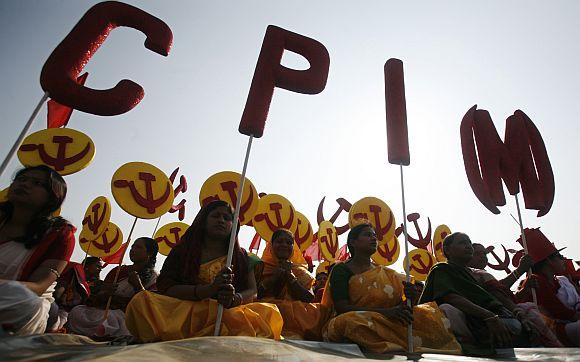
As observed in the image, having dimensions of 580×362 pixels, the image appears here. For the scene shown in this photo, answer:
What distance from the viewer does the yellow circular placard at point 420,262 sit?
34.2 feet

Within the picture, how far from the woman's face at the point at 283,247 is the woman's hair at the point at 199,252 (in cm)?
112

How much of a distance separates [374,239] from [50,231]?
2.60 metres

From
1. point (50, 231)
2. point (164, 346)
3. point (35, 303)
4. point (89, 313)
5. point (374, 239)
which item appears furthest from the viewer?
point (89, 313)

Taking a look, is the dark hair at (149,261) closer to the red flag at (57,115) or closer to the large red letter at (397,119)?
the red flag at (57,115)

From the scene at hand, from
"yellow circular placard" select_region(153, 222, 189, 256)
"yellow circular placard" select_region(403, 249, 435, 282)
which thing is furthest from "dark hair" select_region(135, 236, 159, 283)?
"yellow circular placard" select_region(403, 249, 435, 282)

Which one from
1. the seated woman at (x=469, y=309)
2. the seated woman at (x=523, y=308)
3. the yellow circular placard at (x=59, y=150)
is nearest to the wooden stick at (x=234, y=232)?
the seated woman at (x=469, y=309)

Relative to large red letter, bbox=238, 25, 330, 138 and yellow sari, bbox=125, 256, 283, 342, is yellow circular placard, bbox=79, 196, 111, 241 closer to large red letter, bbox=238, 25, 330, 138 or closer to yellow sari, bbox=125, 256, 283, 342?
yellow sari, bbox=125, 256, 283, 342

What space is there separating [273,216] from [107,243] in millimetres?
4123

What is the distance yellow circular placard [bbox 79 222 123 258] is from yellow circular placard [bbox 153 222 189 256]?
1001 mm

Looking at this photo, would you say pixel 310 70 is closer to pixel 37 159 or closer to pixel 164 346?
pixel 164 346

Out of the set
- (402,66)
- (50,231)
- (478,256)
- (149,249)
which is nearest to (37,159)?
(149,249)

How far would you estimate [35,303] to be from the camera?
1876mm

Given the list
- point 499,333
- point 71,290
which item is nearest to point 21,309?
point 499,333

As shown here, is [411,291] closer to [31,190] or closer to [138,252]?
[31,190]
